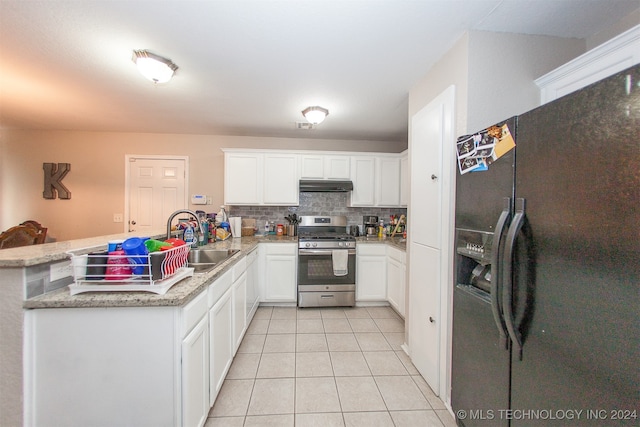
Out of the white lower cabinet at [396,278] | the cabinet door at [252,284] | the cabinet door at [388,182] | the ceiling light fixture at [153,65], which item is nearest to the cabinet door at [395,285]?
the white lower cabinet at [396,278]

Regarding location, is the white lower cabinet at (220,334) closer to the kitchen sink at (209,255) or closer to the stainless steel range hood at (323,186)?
the kitchen sink at (209,255)

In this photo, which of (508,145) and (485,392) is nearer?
(508,145)

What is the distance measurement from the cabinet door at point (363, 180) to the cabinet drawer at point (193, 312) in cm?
256

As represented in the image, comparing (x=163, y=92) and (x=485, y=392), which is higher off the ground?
(x=163, y=92)

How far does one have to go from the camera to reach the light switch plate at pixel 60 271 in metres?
1.11

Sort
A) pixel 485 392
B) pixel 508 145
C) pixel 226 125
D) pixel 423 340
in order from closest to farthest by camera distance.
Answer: pixel 508 145, pixel 485 392, pixel 423 340, pixel 226 125

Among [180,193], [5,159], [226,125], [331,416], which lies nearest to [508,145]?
[331,416]

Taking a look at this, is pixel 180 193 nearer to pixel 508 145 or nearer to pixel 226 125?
pixel 226 125

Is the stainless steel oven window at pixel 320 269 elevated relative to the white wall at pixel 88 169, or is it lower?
lower

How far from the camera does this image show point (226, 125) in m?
3.33

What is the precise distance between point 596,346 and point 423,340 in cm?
124

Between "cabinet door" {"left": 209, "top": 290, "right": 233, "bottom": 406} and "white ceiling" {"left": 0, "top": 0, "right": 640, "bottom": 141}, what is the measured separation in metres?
1.74

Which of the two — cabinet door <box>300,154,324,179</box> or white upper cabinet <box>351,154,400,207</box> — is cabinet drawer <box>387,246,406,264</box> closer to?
white upper cabinet <box>351,154,400,207</box>

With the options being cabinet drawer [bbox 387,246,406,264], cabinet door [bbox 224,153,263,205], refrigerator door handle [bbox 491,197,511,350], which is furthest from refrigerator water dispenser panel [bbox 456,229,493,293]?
cabinet door [bbox 224,153,263,205]
